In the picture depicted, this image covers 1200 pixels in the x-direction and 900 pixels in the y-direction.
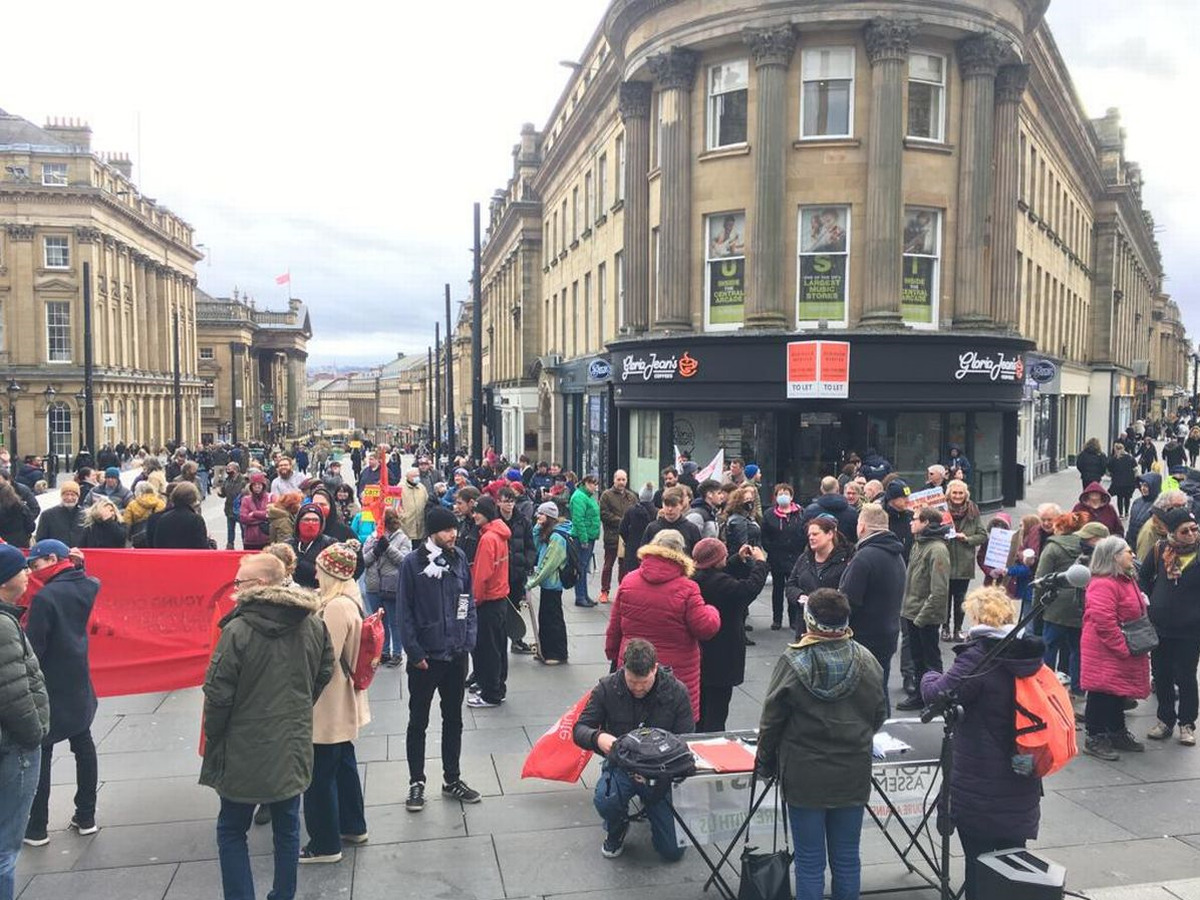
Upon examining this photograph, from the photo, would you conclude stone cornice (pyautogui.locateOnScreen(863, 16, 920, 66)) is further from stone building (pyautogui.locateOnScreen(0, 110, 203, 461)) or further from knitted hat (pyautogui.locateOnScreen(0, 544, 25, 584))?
stone building (pyautogui.locateOnScreen(0, 110, 203, 461))

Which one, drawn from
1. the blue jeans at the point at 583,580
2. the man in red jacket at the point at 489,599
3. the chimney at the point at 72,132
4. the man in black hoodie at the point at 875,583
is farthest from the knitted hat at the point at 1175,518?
the chimney at the point at 72,132

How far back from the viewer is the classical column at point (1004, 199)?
836 inches

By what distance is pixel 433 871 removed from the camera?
219 inches

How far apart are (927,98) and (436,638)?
1825 cm

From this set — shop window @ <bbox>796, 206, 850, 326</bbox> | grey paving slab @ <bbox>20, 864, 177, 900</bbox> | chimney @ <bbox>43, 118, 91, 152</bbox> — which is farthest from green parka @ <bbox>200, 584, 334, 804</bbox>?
chimney @ <bbox>43, 118, 91, 152</bbox>

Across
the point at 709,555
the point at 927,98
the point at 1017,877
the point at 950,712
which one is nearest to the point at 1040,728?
the point at 950,712

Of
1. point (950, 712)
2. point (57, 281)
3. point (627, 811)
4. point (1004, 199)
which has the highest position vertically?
point (57, 281)

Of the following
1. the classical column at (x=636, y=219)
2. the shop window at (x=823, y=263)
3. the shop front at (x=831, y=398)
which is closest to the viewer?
the shop front at (x=831, y=398)

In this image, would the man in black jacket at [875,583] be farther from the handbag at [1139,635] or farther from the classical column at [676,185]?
the classical column at [676,185]

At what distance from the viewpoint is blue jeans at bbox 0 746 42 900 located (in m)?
4.61

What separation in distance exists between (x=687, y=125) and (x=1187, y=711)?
16.8 m

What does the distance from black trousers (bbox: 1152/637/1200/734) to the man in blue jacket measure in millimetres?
5405

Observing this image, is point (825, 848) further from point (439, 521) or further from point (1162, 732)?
point (1162, 732)

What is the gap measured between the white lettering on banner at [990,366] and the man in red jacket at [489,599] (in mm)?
14585
